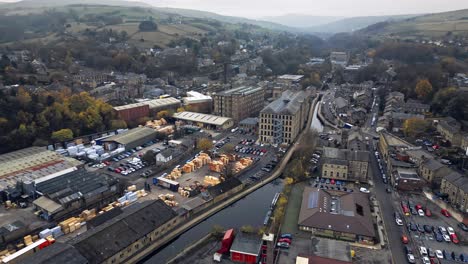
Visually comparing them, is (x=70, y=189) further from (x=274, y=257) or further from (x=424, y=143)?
(x=424, y=143)

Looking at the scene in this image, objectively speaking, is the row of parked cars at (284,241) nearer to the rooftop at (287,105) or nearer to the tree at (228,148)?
the tree at (228,148)

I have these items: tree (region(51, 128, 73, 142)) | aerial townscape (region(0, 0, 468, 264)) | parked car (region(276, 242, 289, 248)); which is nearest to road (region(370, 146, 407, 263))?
aerial townscape (region(0, 0, 468, 264))

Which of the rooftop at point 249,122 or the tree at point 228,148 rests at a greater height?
the rooftop at point 249,122

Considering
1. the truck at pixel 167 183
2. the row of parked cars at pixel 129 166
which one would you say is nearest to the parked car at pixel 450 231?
the truck at pixel 167 183

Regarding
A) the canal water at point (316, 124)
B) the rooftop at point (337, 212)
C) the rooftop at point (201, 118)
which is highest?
the rooftop at point (201, 118)

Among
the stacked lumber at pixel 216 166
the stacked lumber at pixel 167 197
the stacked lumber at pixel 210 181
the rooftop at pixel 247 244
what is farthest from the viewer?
the stacked lumber at pixel 216 166

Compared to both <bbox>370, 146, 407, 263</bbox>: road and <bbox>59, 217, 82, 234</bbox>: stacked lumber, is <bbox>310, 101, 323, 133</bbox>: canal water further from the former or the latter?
<bbox>59, 217, 82, 234</bbox>: stacked lumber
